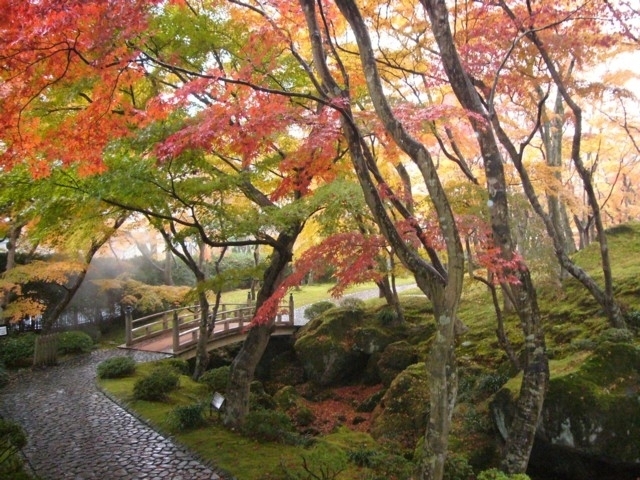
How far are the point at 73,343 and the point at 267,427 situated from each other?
1149 cm

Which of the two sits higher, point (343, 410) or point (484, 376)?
point (484, 376)

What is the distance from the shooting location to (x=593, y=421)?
609 cm

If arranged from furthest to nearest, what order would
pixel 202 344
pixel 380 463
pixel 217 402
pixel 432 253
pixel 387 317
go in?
pixel 387 317, pixel 202 344, pixel 217 402, pixel 380 463, pixel 432 253

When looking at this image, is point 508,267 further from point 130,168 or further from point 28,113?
point 28,113

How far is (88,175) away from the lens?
669cm

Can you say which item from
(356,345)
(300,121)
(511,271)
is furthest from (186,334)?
(511,271)

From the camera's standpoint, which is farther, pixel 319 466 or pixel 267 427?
pixel 267 427

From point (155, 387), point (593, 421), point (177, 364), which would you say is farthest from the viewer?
point (177, 364)

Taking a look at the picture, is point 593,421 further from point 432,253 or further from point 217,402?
point 217,402

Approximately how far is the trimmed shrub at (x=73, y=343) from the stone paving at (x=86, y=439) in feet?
12.4

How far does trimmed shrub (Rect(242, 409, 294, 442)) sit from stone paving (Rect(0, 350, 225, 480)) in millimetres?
1214

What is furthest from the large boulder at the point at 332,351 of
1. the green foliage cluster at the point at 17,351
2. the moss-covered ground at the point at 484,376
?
the green foliage cluster at the point at 17,351

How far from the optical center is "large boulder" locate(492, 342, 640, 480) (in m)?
5.97

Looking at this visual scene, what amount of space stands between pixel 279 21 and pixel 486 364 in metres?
8.79
